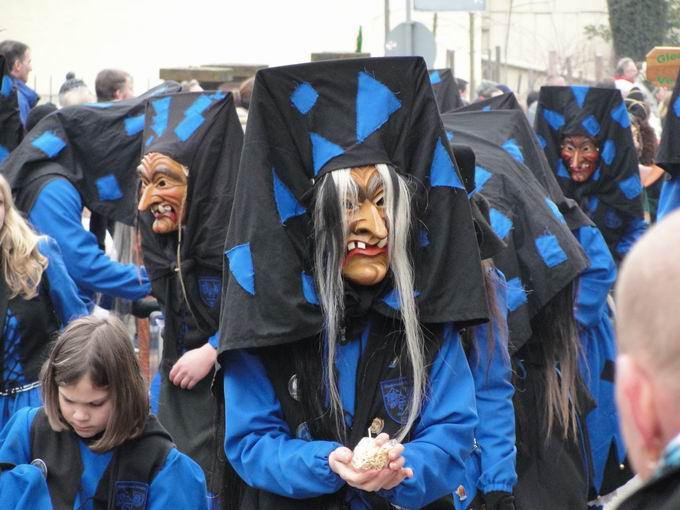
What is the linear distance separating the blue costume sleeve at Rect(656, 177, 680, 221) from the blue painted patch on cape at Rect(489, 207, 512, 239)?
0.73 m

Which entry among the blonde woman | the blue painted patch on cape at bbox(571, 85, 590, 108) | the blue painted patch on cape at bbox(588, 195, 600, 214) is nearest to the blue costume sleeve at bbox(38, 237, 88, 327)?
the blonde woman

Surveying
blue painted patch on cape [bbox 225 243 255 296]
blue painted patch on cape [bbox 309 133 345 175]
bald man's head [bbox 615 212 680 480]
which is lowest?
blue painted patch on cape [bbox 225 243 255 296]

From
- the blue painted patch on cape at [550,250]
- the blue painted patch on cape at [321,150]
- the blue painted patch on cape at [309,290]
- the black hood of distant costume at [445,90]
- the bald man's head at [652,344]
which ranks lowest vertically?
the blue painted patch on cape at [550,250]

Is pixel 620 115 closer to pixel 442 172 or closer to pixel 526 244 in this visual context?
pixel 526 244

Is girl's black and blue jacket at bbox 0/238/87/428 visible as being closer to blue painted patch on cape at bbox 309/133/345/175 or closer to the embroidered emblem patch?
the embroidered emblem patch

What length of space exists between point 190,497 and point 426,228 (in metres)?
1.04

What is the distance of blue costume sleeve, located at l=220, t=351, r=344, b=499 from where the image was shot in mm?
3389

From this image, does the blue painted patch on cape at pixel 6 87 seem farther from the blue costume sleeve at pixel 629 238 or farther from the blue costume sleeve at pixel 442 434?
the blue costume sleeve at pixel 442 434

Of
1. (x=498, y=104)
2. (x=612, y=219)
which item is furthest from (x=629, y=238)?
(x=498, y=104)

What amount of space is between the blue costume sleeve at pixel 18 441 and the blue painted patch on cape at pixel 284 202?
3.26 ft

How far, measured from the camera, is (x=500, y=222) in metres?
5.20

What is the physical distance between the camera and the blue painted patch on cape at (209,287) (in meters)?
5.77

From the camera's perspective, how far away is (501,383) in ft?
14.8

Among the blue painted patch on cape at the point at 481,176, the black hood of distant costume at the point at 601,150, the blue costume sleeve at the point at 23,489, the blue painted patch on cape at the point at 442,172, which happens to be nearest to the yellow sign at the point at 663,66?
the black hood of distant costume at the point at 601,150
